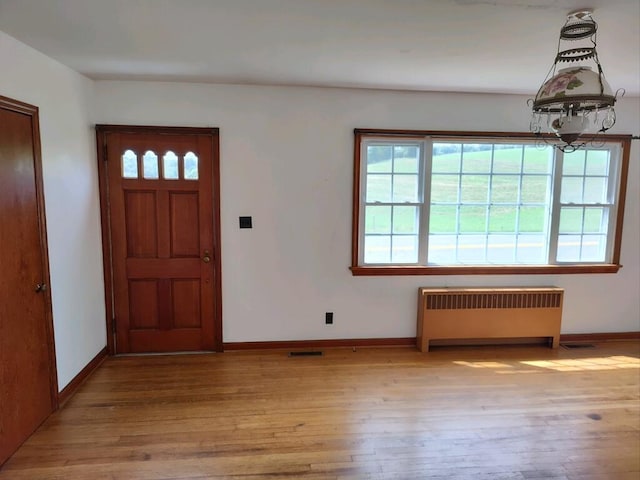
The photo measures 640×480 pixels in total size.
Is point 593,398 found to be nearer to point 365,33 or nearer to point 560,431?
point 560,431

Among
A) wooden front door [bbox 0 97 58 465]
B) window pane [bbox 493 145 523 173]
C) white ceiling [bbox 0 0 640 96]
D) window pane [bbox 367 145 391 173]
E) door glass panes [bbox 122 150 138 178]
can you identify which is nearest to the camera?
white ceiling [bbox 0 0 640 96]

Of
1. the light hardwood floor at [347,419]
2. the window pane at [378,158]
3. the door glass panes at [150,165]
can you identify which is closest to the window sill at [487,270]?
the light hardwood floor at [347,419]

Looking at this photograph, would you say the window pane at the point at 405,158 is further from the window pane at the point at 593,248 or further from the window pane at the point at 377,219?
the window pane at the point at 593,248

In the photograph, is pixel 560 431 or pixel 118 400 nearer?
pixel 560 431

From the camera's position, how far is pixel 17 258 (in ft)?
7.68

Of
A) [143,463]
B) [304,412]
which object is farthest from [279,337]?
[143,463]

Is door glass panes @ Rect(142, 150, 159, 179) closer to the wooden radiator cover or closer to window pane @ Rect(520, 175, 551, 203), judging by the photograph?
the wooden radiator cover

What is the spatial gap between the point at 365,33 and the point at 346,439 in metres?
2.34

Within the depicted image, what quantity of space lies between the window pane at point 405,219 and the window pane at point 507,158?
87cm

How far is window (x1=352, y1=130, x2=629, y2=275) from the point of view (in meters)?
3.78

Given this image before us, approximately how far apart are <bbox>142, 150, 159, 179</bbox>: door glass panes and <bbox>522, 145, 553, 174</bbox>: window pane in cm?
334

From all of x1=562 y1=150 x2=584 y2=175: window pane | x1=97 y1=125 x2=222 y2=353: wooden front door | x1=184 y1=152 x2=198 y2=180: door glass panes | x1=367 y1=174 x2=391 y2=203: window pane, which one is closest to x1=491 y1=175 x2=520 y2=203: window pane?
x1=562 y1=150 x2=584 y2=175: window pane

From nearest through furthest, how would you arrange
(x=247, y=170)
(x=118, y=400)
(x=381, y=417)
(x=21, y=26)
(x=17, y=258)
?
1. (x=21, y=26)
2. (x=17, y=258)
3. (x=381, y=417)
4. (x=118, y=400)
5. (x=247, y=170)

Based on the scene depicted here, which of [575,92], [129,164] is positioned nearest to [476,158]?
[575,92]
